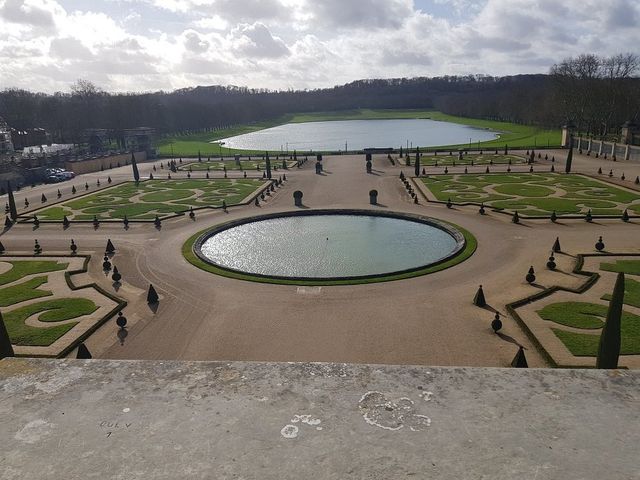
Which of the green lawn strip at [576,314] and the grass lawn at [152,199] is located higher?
the grass lawn at [152,199]

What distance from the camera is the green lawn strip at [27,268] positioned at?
29547mm

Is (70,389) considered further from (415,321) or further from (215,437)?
(415,321)

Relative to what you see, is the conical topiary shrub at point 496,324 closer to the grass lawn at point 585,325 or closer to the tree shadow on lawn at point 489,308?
the tree shadow on lawn at point 489,308

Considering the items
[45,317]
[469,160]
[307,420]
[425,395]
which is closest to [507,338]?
[425,395]

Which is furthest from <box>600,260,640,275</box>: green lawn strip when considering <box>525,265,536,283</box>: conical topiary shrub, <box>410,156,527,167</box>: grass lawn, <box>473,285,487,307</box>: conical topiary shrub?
<box>410,156,527,167</box>: grass lawn

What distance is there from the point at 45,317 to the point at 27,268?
9.97 meters

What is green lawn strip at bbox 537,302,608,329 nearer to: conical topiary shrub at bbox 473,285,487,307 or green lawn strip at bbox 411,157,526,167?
conical topiary shrub at bbox 473,285,487,307

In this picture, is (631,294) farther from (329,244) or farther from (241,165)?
(241,165)

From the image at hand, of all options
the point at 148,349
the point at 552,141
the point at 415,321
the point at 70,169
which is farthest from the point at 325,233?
the point at 552,141

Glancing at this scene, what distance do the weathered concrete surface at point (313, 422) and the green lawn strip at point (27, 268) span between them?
27059mm

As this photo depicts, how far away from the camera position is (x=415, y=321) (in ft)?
73.4

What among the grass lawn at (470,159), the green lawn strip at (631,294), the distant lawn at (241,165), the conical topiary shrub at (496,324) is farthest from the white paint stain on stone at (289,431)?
the grass lawn at (470,159)

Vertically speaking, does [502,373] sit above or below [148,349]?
above

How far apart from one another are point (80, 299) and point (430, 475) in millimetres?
25437
